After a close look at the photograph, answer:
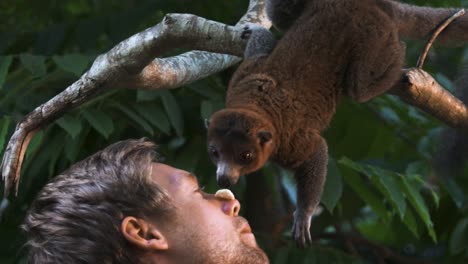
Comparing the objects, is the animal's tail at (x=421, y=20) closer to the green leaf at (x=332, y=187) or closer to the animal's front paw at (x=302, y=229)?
the green leaf at (x=332, y=187)

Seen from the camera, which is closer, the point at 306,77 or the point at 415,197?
the point at 306,77

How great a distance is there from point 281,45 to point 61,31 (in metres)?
1.86

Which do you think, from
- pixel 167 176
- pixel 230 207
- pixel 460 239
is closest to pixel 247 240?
pixel 230 207

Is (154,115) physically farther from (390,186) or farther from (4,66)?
(390,186)

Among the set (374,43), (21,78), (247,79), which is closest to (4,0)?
(21,78)

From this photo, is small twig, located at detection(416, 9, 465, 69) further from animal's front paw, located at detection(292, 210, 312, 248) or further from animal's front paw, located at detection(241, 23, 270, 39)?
animal's front paw, located at detection(292, 210, 312, 248)

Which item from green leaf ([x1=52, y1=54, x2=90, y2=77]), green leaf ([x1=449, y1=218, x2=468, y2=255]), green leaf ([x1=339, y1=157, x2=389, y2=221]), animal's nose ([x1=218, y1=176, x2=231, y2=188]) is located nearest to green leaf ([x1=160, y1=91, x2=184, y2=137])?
green leaf ([x1=52, y1=54, x2=90, y2=77])

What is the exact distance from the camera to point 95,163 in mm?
3045

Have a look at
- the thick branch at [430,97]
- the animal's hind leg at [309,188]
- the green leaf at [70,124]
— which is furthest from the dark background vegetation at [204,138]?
the thick branch at [430,97]

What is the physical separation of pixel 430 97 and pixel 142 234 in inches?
64.7

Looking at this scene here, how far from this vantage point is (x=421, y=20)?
4.31 meters

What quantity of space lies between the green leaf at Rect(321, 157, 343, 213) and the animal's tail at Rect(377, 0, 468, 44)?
83cm

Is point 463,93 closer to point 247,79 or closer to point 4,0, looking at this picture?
point 247,79

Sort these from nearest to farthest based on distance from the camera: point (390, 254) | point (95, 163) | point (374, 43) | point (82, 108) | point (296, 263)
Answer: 1. point (95, 163)
2. point (374, 43)
3. point (82, 108)
4. point (296, 263)
5. point (390, 254)
